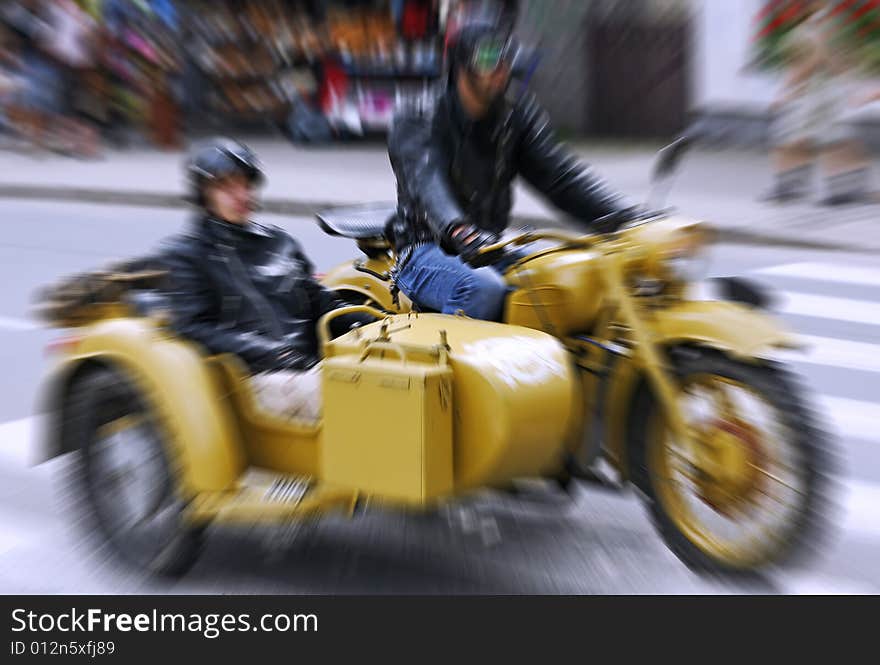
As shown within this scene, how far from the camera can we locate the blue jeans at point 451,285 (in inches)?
183

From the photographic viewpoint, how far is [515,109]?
516 cm

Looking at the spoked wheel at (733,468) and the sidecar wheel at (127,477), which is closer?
the spoked wheel at (733,468)

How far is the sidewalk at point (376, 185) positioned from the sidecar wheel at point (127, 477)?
7131 mm

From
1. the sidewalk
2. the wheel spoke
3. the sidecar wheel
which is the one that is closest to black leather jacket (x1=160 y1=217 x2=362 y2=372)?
the sidecar wheel

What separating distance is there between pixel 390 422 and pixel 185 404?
0.72m

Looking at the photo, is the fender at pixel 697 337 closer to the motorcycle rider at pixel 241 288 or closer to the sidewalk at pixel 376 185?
the motorcycle rider at pixel 241 288

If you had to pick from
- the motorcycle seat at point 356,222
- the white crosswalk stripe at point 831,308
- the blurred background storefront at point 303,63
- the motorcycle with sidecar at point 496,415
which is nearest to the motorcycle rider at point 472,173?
the motorcycle with sidecar at point 496,415

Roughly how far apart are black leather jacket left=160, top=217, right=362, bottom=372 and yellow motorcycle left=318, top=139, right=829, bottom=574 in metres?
0.73

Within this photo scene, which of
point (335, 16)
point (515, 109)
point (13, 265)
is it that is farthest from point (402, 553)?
point (335, 16)

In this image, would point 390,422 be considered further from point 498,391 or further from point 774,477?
point 774,477

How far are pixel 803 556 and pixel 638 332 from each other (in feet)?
2.61

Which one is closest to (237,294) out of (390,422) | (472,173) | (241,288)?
(241,288)

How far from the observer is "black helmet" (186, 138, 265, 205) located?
4.70 meters
